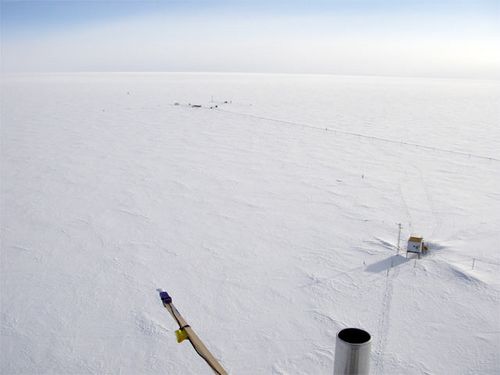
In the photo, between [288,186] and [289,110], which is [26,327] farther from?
[289,110]

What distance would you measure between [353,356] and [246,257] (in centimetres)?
442

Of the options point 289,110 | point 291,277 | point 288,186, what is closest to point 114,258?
point 291,277

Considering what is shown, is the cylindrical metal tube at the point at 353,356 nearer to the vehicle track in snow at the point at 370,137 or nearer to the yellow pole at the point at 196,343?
the yellow pole at the point at 196,343

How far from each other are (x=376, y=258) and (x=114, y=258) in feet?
12.8

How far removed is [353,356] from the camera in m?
1.96

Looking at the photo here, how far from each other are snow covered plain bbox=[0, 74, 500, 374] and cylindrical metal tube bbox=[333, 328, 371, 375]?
228cm

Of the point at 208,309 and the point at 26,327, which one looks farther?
the point at 208,309

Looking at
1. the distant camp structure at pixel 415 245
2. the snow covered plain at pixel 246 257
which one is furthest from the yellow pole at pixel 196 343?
the distant camp structure at pixel 415 245

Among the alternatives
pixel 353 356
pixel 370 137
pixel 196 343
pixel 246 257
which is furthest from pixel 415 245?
pixel 370 137

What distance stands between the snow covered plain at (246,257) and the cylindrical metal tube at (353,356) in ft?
7.49

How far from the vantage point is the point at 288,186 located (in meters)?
9.71

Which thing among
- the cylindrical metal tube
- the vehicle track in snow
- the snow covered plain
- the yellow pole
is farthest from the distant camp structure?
the vehicle track in snow

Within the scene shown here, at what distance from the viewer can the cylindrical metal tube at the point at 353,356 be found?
195cm

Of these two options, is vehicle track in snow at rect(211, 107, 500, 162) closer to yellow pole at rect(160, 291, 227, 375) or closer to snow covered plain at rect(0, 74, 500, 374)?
snow covered plain at rect(0, 74, 500, 374)
